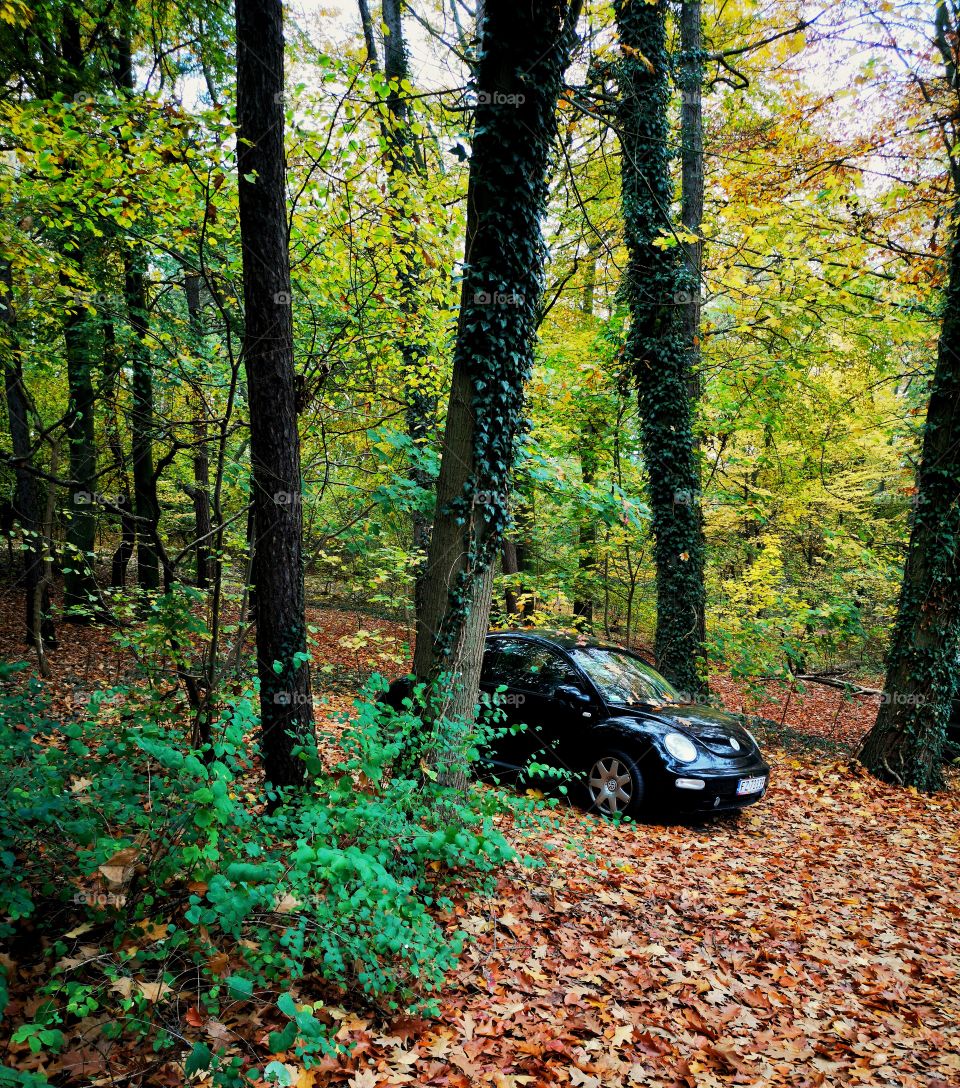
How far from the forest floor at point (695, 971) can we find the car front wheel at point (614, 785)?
239 mm

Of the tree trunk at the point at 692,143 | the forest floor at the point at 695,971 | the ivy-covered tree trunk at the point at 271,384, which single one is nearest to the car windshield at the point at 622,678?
the forest floor at the point at 695,971

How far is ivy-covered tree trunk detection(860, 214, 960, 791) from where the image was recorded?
7.70m

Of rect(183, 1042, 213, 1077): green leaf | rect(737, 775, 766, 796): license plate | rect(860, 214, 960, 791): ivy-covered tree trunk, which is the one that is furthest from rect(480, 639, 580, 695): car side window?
rect(860, 214, 960, 791): ivy-covered tree trunk

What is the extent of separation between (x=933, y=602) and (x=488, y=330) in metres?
7.15

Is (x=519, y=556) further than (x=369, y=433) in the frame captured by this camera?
Yes

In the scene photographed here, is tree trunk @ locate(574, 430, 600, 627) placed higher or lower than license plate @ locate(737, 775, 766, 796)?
higher

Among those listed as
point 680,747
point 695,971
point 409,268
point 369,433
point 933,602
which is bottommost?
point 695,971

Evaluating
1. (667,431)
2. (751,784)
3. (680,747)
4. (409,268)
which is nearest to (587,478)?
(667,431)

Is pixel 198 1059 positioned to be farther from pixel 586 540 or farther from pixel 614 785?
pixel 586 540

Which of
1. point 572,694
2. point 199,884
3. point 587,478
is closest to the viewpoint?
point 199,884

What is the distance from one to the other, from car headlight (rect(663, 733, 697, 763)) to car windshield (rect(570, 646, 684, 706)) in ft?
1.78

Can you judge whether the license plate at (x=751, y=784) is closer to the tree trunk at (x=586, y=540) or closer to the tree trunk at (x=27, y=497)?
the tree trunk at (x=586, y=540)

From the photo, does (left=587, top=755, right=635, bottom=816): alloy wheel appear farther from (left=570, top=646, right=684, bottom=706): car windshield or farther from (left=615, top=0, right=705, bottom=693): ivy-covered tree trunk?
(left=615, top=0, right=705, bottom=693): ivy-covered tree trunk

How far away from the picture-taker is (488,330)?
449 centimetres
